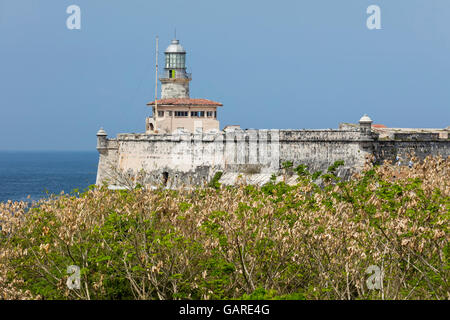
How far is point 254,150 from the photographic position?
47875 millimetres

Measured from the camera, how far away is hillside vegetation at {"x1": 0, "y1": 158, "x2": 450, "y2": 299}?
18.6 metres

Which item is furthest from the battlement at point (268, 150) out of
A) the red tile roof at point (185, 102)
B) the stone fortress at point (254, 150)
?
the red tile roof at point (185, 102)

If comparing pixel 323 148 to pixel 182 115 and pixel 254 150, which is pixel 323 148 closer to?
pixel 254 150

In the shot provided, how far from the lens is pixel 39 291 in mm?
20016

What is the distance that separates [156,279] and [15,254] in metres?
4.29

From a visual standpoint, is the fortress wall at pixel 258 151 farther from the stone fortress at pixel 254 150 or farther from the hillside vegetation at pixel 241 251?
the hillside vegetation at pixel 241 251

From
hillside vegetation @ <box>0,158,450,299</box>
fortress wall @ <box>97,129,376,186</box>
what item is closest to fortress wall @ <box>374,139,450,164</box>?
fortress wall @ <box>97,129,376,186</box>

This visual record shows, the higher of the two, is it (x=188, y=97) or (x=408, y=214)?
(x=188, y=97)

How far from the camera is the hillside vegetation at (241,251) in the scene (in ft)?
61.0

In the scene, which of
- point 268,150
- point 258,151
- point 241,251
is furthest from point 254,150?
point 241,251

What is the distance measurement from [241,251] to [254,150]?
94.3ft
